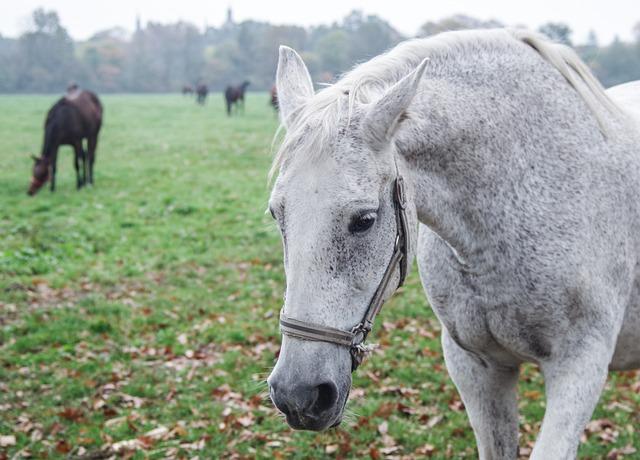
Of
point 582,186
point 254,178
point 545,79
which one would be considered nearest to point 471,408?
point 582,186

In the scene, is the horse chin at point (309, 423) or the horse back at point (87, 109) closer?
the horse chin at point (309, 423)

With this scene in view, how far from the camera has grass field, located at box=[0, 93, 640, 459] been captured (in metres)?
4.71

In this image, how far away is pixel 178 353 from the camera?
628 cm

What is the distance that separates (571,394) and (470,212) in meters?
0.77

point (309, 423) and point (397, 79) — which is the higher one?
point (397, 79)

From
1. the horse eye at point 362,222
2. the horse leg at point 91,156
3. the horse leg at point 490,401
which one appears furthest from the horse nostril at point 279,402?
the horse leg at point 91,156

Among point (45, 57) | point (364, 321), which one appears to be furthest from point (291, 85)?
point (45, 57)

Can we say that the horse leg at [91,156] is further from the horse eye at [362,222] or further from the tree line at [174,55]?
the tree line at [174,55]

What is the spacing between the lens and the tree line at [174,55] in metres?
60.3

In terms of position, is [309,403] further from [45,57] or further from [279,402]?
[45,57]

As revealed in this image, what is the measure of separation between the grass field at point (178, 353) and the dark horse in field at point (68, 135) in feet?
3.95

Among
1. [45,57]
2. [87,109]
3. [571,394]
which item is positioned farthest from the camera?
[45,57]

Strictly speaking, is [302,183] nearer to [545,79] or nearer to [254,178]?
[545,79]

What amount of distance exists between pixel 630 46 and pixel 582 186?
3622 cm
